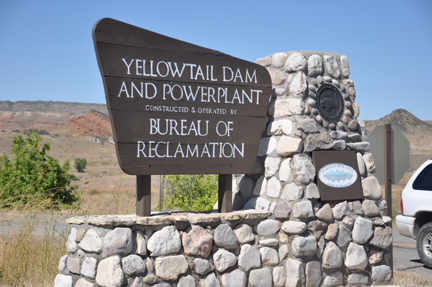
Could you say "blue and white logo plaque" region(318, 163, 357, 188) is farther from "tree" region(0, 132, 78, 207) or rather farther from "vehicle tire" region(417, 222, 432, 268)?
"tree" region(0, 132, 78, 207)

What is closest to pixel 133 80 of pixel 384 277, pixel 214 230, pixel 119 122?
pixel 119 122

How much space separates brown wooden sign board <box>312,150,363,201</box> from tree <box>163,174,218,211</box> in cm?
451

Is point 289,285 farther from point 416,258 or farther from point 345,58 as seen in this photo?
point 416,258

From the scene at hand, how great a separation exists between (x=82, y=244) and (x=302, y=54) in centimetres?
361

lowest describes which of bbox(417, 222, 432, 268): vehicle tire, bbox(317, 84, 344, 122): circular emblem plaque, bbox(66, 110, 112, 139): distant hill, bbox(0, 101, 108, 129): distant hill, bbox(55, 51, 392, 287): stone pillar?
bbox(417, 222, 432, 268): vehicle tire

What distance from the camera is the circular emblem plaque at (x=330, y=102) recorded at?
214 inches

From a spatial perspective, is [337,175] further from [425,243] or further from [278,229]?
[425,243]

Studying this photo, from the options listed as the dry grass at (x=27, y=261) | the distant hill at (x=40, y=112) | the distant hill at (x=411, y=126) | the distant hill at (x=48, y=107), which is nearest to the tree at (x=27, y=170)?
the dry grass at (x=27, y=261)

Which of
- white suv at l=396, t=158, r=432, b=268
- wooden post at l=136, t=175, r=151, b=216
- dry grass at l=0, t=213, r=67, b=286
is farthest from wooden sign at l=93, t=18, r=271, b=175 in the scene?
white suv at l=396, t=158, r=432, b=268

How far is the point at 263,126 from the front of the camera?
522cm

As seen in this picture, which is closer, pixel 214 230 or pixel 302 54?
pixel 214 230

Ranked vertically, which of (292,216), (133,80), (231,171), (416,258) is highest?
(133,80)

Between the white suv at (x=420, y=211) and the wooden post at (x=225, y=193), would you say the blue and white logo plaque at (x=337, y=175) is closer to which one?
the wooden post at (x=225, y=193)

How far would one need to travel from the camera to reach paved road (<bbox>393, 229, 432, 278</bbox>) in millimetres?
7180
